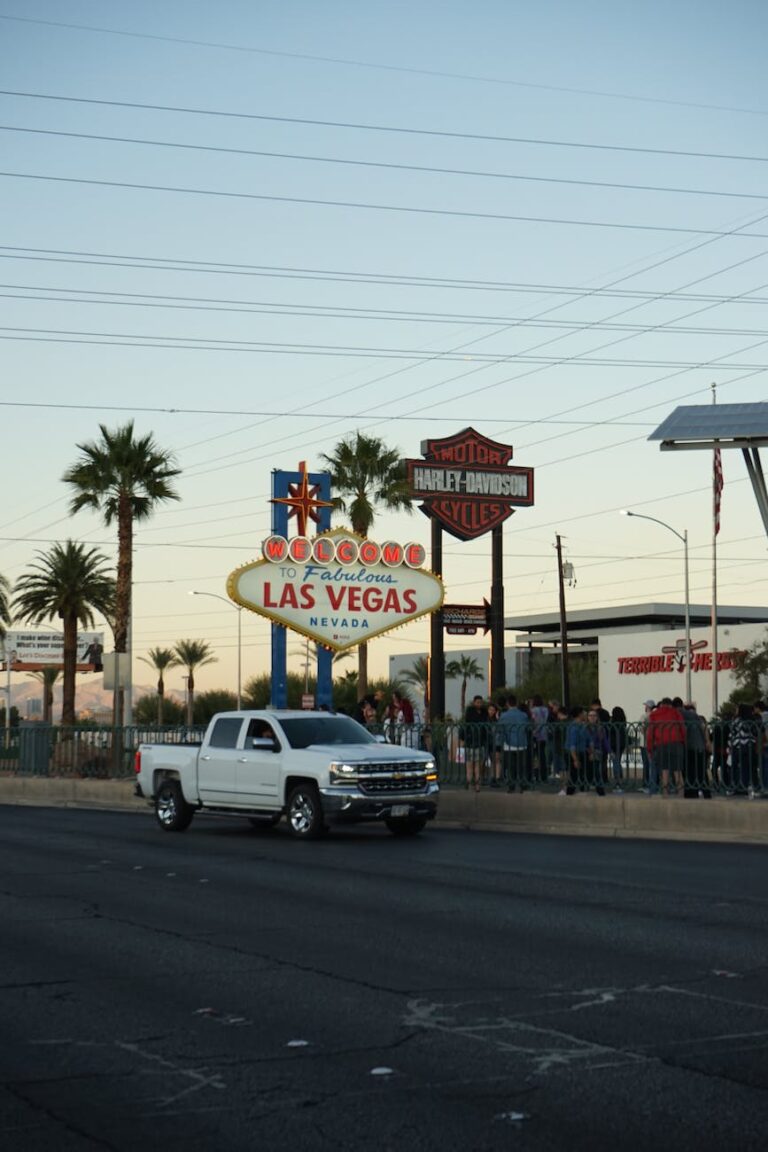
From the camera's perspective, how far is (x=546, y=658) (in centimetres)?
9712

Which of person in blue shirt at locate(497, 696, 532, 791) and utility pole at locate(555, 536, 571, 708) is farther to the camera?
utility pole at locate(555, 536, 571, 708)

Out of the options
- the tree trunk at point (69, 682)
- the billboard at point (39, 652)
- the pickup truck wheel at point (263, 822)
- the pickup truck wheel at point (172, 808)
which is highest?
the billboard at point (39, 652)

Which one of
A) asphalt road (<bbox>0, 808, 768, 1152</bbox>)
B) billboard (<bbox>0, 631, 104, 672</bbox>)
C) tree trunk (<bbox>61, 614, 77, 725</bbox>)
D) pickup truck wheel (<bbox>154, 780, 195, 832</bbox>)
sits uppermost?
billboard (<bbox>0, 631, 104, 672</bbox>)

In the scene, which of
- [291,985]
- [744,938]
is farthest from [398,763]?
[291,985]

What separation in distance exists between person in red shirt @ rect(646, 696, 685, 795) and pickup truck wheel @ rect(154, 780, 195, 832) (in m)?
7.29

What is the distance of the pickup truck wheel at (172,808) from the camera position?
24297 millimetres

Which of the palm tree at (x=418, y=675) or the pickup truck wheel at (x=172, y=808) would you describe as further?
the palm tree at (x=418, y=675)

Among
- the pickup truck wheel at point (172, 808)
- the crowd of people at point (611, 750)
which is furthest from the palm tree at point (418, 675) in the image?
the pickup truck wheel at point (172, 808)

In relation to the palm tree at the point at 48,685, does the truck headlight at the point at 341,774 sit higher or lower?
→ lower

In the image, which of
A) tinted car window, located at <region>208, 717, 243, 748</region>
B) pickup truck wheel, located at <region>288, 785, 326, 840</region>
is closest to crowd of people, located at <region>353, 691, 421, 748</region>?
tinted car window, located at <region>208, 717, 243, 748</region>

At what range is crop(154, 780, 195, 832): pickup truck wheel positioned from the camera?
79.7 feet

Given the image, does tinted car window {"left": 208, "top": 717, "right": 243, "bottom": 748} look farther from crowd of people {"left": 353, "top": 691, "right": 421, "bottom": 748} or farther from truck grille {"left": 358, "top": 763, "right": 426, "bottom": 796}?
crowd of people {"left": 353, "top": 691, "right": 421, "bottom": 748}

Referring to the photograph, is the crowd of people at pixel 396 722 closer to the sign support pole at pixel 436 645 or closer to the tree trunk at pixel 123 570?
the sign support pole at pixel 436 645

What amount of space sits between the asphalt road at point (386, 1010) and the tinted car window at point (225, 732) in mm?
6385
